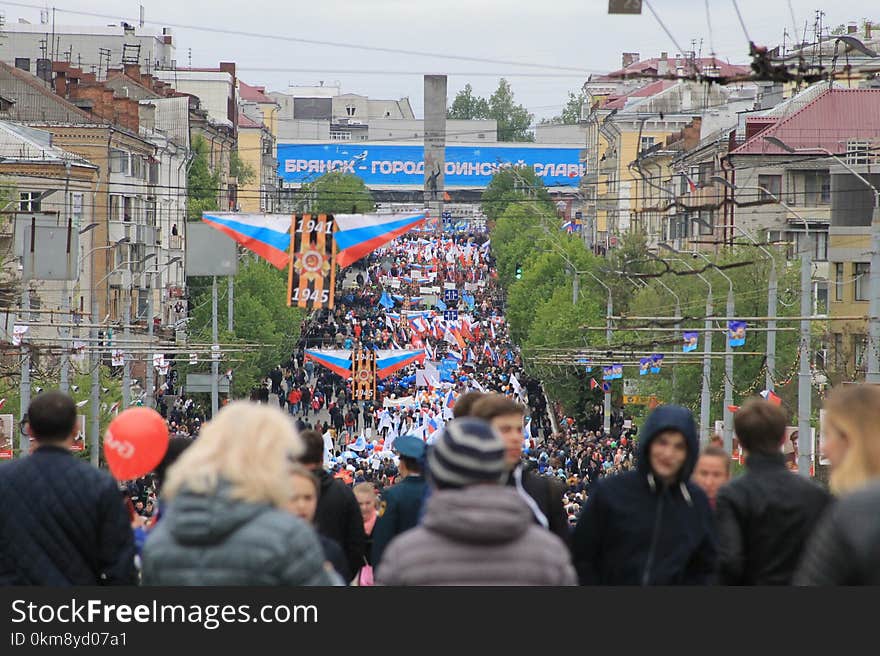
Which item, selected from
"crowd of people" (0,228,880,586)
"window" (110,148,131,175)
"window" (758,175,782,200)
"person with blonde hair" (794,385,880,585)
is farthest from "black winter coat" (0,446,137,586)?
"window" (110,148,131,175)

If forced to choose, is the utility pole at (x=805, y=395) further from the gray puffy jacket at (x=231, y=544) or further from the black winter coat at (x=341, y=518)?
the gray puffy jacket at (x=231, y=544)

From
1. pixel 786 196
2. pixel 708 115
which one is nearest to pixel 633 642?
pixel 786 196

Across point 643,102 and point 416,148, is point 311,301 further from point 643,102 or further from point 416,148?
point 416,148

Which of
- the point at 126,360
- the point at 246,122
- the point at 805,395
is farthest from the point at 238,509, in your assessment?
the point at 246,122

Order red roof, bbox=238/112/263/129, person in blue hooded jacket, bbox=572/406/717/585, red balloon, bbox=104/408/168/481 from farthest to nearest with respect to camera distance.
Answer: red roof, bbox=238/112/263/129
red balloon, bbox=104/408/168/481
person in blue hooded jacket, bbox=572/406/717/585

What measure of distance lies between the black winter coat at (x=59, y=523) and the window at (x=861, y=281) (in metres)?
44.4

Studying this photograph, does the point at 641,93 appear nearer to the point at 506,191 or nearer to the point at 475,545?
the point at 506,191

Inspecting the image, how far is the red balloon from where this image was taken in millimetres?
9312

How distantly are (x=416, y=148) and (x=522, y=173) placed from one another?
82.0 ft

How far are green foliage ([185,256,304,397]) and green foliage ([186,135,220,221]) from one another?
193 inches

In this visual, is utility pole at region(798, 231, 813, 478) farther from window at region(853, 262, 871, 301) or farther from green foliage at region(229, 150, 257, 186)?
green foliage at region(229, 150, 257, 186)

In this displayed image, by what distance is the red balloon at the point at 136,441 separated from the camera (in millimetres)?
9312

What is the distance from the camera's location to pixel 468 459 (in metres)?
5.92

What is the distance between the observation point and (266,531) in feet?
18.9
